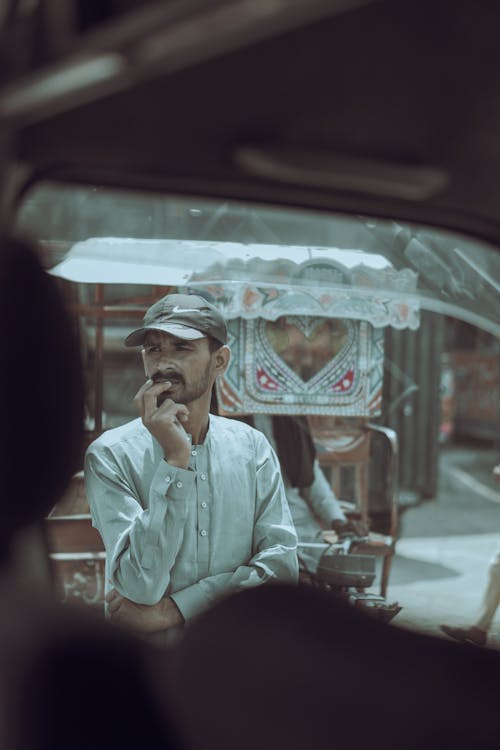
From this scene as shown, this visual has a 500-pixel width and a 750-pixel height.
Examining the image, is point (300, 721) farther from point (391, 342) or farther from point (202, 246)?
point (391, 342)

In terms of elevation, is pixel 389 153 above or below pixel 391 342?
above

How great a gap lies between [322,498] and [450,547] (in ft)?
9.33

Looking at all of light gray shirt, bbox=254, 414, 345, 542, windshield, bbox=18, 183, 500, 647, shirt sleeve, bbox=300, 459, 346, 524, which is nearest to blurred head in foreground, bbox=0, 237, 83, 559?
windshield, bbox=18, 183, 500, 647

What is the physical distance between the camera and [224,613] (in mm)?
1010

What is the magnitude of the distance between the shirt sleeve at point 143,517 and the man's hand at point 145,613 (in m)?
0.05

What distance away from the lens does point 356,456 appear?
2486mm

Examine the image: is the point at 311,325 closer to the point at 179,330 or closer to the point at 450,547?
the point at 179,330

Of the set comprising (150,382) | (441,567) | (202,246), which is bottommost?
(441,567)

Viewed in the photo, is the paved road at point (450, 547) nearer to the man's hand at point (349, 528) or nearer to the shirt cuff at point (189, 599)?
the man's hand at point (349, 528)

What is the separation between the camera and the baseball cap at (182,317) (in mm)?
1958

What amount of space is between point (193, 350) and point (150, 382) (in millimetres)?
125

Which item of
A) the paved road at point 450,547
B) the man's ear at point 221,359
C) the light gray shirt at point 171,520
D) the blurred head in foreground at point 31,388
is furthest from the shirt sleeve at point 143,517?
the blurred head in foreground at point 31,388

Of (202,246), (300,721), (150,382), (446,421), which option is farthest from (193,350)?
(446,421)

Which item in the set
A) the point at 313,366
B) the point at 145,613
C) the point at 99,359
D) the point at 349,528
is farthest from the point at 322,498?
the point at 99,359
